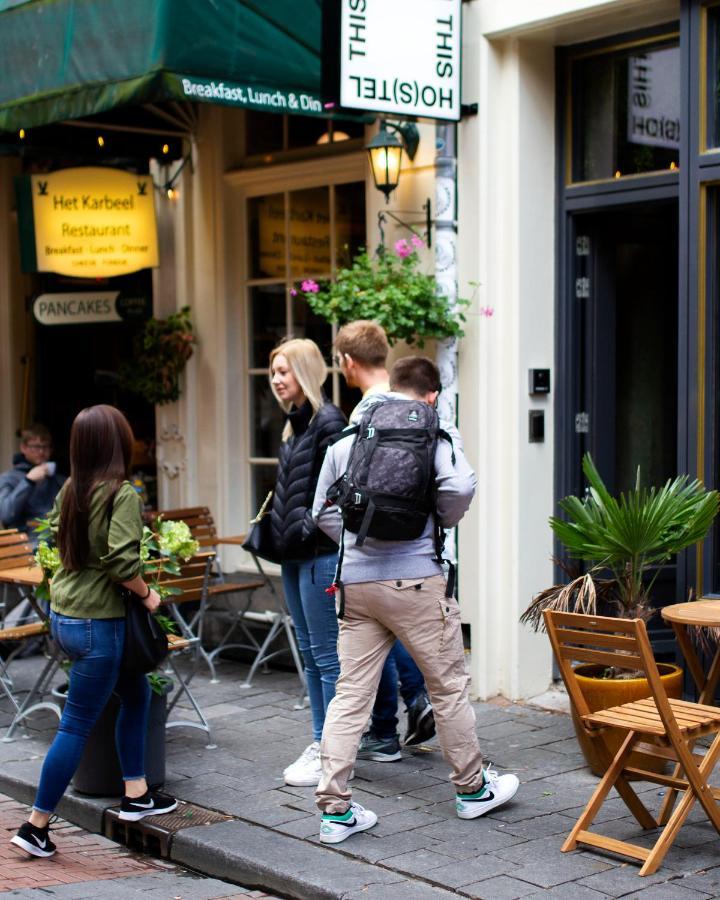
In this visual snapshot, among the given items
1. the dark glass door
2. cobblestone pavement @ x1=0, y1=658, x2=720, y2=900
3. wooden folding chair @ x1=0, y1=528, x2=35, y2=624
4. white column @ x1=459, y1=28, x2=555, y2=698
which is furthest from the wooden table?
the dark glass door

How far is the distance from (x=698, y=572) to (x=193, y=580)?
2.76 meters

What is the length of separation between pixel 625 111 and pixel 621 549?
8.32ft

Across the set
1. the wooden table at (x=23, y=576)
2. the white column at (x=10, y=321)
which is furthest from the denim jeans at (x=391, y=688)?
the white column at (x=10, y=321)

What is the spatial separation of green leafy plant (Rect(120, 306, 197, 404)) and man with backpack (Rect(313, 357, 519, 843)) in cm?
454

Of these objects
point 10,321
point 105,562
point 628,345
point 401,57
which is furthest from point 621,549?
point 10,321

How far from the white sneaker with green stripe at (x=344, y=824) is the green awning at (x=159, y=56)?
3903 mm

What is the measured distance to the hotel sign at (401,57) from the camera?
6.77 metres

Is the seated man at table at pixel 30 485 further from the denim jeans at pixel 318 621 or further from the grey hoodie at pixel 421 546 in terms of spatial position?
the grey hoodie at pixel 421 546

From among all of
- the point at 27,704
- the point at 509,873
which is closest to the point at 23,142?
the point at 27,704

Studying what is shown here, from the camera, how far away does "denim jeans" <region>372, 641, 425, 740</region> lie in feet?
A: 20.7

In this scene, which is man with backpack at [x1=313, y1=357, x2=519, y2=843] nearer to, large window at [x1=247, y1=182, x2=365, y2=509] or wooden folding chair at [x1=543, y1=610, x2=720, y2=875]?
→ wooden folding chair at [x1=543, y1=610, x2=720, y2=875]

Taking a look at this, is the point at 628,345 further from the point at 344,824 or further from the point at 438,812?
the point at 344,824

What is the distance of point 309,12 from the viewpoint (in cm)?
778

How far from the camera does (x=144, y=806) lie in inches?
225
